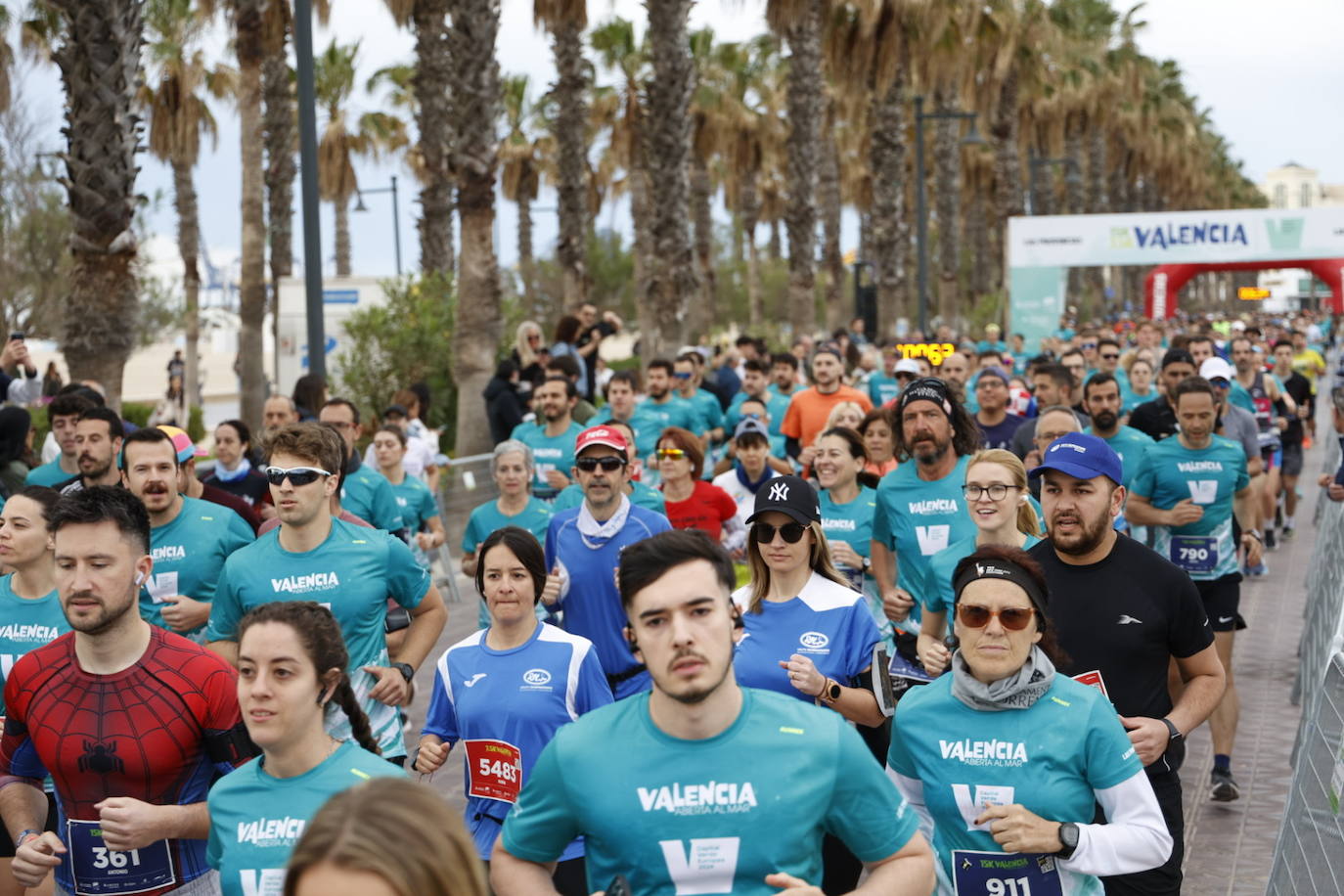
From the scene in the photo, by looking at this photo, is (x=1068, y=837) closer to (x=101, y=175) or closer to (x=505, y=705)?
(x=505, y=705)

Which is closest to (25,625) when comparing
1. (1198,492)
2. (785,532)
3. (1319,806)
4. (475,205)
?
(785,532)

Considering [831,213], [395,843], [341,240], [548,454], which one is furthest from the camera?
[341,240]

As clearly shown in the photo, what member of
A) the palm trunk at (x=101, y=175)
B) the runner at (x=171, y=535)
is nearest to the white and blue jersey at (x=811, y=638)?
the runner at (x=171, y=535)

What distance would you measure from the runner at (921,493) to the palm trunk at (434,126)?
11454 millimetres

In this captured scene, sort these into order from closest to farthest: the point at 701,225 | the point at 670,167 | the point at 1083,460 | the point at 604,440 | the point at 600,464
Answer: the point at 1083,460, the point at 600,464, the point at 604,440, the point at 670,167, the point at 701,225

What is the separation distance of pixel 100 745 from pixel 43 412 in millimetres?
21426

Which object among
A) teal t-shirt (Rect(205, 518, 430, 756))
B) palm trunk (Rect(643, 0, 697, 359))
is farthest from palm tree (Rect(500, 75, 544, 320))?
teal t-shirt (Rect(205, 518, 430, 756))

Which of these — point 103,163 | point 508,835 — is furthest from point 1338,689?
point 103,163

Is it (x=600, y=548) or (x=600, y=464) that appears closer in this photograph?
(x=600, y=548)

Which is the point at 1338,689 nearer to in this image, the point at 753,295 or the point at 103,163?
the point at 103,163

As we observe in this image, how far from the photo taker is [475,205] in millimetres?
17891

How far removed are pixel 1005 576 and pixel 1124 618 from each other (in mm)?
1019

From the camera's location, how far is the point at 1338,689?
5.29 m

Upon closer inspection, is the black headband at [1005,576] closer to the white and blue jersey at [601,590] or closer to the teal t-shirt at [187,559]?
the white and blue jersey at [601,590]
